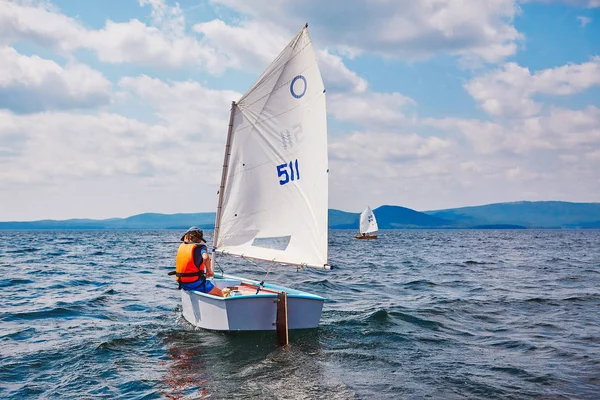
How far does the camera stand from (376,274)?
3094 cm

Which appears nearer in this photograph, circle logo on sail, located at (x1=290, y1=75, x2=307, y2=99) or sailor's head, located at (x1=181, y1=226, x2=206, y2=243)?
circle logo on sail, located at (x1=290, y1=75, x2=307, y2=99)

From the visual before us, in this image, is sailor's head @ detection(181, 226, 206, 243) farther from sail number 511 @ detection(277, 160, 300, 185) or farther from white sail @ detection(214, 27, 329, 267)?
sail number 511 @ detection(277, 160, 300, 185)

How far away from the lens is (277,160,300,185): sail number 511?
531 inches

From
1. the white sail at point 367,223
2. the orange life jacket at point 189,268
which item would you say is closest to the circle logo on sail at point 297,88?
the orange life jacket at point 189,268

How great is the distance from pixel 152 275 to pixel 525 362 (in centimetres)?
2281

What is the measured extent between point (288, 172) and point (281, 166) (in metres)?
0.28

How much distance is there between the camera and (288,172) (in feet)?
44.6

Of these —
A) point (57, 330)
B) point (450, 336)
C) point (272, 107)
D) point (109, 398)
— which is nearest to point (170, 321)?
point (57, 330)

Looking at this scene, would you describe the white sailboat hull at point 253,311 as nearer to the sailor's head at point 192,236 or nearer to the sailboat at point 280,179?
the sailboat at point 280,179

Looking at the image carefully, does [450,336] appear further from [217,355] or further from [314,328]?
[217,355]

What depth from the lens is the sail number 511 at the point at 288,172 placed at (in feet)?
44.3

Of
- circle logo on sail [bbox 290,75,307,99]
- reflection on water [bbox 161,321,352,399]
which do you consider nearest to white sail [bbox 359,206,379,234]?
circle logo on sail [bbox 290,75,307,99]

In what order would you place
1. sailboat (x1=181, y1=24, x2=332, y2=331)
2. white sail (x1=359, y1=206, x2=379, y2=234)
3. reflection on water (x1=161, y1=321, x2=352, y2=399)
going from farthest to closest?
white sail (x1=359, y1=206, x2=379, y2=234) → sailboat (x1=181, y1=24, x2=332, y2=331) → reflection on water (x1=161, y1=321, x2=352, y2=399)

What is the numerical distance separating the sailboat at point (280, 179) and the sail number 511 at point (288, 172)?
0.03m
